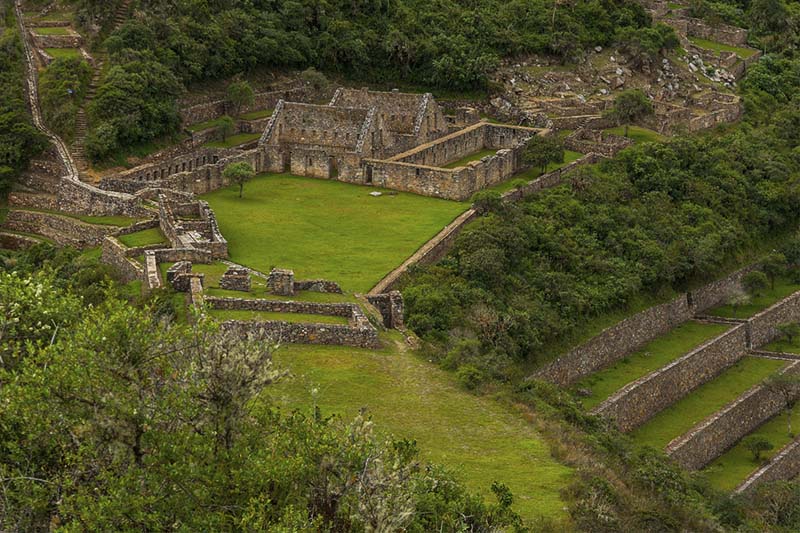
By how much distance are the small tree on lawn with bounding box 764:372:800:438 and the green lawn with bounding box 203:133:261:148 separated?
113ft

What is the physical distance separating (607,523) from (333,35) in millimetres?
67452

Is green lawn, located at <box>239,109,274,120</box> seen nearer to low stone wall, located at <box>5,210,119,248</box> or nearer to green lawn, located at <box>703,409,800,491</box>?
low stone wall, located at <box>5,210,119,248</box>

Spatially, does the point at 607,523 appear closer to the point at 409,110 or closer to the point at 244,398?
the point at 244,398

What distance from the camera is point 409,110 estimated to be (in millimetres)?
82500

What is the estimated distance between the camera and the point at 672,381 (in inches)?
2510

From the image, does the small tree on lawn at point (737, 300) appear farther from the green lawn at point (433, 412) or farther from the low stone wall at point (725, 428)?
the green lawn at point (433, 412)

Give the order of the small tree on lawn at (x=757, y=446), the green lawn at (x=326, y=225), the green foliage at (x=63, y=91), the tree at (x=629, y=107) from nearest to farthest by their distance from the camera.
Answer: the green lawn at (x=326, y=225) → the small tree on lawn at (x=757, y=446) → the green foliage at (x=63, y=91) → the tree at (x=629, y=107)

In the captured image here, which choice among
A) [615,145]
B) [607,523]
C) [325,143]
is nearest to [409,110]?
[325,143]

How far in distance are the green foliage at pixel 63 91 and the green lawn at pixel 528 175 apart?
2375 cm

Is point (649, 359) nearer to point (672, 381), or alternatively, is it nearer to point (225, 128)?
point (672, 381)

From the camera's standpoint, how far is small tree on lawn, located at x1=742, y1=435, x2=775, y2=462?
59.2 m

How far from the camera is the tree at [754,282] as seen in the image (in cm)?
Answer: 7794

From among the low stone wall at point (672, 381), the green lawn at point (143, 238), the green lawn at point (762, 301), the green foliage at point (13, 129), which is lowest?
the green lawn at point (762, 301)

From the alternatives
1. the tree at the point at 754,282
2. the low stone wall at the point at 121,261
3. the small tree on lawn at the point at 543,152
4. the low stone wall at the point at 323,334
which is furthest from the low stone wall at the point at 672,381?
the low stone wall at the point at 121,261
